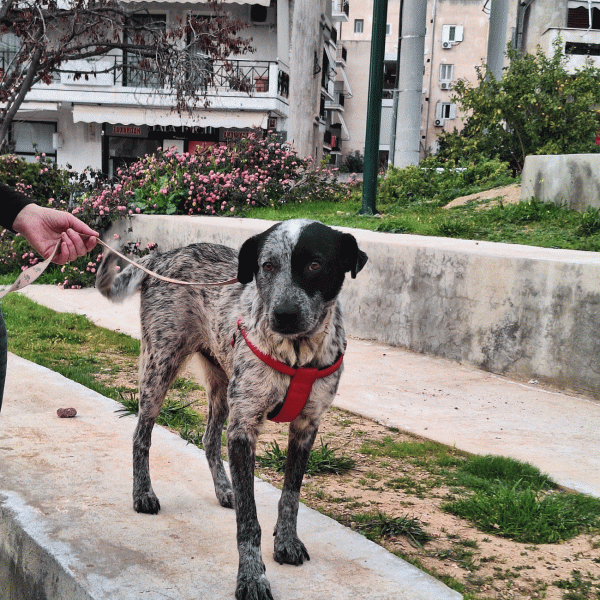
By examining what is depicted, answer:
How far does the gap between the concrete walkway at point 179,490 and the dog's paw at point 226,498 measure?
0.06 m

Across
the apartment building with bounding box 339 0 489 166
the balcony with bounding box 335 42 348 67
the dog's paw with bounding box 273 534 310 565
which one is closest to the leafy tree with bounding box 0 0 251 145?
the dog's paw with bounding box 273 534 310 565

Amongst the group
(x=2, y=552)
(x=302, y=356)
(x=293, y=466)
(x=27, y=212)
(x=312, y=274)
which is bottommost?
(x=2, y=552)

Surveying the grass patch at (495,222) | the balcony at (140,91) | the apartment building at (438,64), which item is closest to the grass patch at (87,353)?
the grass patch at (495,222)

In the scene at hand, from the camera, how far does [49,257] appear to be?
108 inches

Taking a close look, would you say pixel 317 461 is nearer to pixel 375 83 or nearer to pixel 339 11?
pixel 375 83

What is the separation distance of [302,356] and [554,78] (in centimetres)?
1272

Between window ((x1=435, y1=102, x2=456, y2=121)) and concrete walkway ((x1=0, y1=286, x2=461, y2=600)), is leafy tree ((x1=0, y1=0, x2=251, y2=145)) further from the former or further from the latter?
window ((x1=435, y1=102, x2=456, y2=121))

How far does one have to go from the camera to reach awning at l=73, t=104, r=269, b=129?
24.6 meters

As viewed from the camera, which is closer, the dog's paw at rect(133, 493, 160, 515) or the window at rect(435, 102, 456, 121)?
the dog's paw at rect(133, 493, 160, 515)

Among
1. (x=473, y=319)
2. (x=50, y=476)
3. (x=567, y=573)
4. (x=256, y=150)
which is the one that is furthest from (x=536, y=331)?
(x=256, y=150)

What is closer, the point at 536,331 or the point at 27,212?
the point at 27,212

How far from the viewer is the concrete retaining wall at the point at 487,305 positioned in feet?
19.1

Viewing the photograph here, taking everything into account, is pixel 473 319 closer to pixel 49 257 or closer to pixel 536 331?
pixel 536 331

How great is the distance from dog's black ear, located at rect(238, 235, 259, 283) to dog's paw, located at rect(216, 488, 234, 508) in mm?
1066
